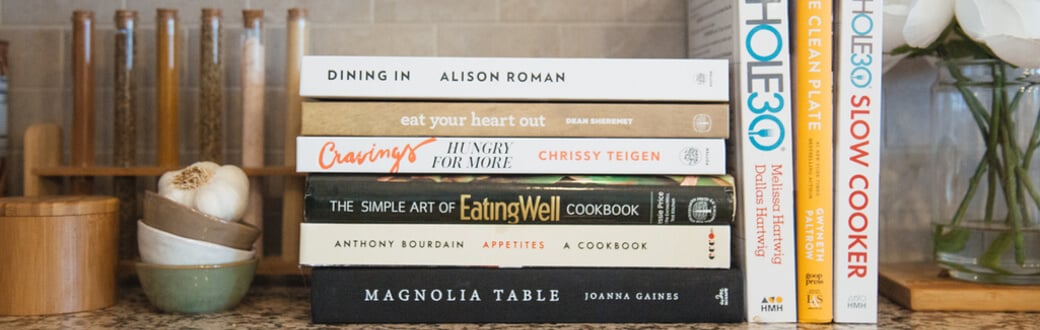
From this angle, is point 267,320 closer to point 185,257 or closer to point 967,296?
point 185,257

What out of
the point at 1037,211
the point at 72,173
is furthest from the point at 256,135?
the point at 1037,211

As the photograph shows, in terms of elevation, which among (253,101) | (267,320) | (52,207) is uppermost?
(253,101)

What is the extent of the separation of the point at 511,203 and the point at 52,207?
0.45 m

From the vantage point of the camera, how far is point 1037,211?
3.13ft

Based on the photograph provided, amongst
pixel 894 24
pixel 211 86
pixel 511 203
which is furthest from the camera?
pixel 211 86

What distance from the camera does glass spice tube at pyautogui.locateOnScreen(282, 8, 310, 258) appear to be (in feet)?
3.38

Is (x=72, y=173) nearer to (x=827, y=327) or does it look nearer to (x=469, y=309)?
(x=469, y=309)

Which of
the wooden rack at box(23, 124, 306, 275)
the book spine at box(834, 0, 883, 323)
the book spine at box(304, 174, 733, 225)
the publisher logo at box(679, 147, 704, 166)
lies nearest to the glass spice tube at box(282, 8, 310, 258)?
the wooden rack at box(23, 124, 306, 275)

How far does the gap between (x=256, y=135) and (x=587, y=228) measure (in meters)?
0.44

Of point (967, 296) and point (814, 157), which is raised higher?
point (814, 157)

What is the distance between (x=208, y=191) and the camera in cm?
89

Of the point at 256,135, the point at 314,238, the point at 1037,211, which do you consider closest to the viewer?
the point at 314,238

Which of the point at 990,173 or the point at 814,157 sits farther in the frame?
the point at 990,173

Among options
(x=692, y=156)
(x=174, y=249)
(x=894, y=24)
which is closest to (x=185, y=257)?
(x=174, y=249)
